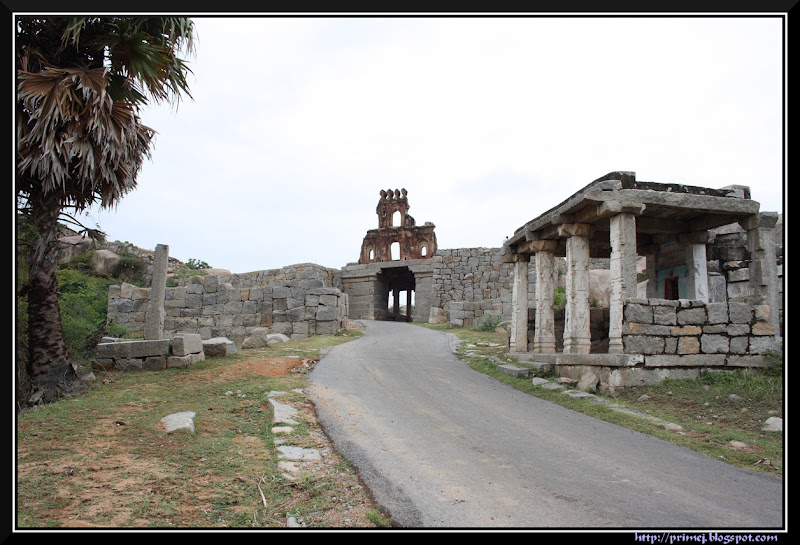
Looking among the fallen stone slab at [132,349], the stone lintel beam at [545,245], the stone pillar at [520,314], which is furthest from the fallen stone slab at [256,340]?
the stone lintel beam at [545,245]

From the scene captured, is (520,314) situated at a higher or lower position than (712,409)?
higher

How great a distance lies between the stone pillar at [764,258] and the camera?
938 centimetres

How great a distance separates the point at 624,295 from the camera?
9.32 metres

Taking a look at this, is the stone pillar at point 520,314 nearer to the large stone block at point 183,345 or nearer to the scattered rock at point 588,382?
the scattered rock at point 588,382

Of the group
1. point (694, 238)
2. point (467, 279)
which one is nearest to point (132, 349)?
point (694, 238)

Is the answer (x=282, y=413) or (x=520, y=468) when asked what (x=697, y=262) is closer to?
(x=520, y=468)

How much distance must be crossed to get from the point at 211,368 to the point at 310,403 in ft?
13.2

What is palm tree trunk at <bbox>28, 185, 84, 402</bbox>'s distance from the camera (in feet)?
25.8

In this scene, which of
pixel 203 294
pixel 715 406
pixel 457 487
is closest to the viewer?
pixel 457 487

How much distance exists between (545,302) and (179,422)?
9118 mm

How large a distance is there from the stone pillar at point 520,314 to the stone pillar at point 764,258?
17.5ft

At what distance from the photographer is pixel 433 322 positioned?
995 inches

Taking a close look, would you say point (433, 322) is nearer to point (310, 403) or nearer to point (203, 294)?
point (203, 294)

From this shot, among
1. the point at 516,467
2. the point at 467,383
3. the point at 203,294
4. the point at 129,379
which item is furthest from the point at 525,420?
the point at 203,294
